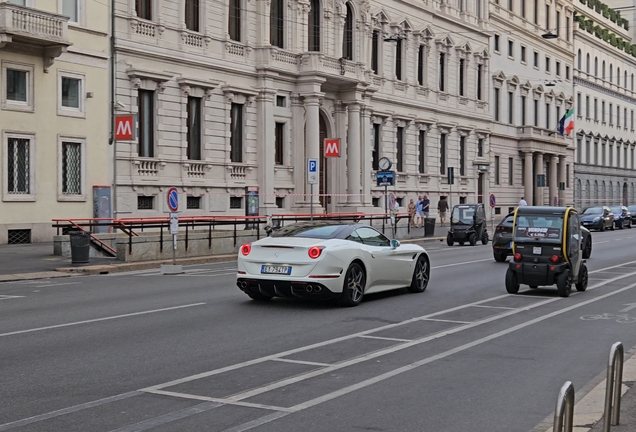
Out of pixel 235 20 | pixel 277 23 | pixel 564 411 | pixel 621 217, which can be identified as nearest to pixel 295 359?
pixel 564 411

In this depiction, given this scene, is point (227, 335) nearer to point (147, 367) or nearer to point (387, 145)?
point (147, 367)

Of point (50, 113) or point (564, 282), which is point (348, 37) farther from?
point (564, 282)

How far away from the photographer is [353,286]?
15148mm

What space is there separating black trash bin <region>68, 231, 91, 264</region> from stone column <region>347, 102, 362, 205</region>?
2630cm

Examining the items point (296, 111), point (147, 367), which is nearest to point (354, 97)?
Answer: point (296, 111)

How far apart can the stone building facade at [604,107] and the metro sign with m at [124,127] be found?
61.7m

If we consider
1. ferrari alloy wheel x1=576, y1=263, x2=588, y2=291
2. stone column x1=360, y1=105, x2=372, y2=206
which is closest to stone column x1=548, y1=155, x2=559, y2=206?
stone column x1=360, y1=105, x2=372, y2=206

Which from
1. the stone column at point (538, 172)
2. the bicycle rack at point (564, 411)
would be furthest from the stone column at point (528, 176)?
the bicycle rack at point (564, 411)

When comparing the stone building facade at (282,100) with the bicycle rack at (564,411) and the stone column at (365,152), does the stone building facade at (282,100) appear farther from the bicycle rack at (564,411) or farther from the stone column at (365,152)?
the bicycle rack at (564,411)

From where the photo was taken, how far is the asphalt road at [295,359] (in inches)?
297

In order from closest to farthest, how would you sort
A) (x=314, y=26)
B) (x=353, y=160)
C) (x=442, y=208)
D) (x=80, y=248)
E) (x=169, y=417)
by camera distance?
(x=169, y=417), (x=80, y=248), (x=314, y=26), (x=353, y=160), (x=442, y=208)

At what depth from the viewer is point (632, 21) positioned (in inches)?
4355

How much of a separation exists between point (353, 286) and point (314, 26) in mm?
34298

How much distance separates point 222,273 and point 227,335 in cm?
1110
